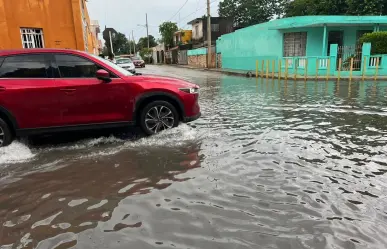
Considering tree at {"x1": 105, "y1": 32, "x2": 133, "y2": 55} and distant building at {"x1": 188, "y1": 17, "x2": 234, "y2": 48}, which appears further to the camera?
tree at {"x1": 105, "y1": 32, "x2": 133, "y2": 55}

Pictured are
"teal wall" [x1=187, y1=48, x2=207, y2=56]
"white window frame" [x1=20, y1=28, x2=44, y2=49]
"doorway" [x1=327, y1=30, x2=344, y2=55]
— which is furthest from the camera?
"teal wall" [x1=187, y1=48, x2=207, y2=56]

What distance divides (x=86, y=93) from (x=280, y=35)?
2202 centimetres

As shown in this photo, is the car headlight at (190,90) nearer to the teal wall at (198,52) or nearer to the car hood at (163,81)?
the car hood at (163,81)

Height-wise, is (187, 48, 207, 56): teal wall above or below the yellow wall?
below

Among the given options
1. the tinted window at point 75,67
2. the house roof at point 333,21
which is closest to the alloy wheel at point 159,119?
the tinted window at point 75,67

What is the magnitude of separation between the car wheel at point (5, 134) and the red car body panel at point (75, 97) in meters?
0.17

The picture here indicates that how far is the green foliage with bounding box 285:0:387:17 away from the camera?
31.9m

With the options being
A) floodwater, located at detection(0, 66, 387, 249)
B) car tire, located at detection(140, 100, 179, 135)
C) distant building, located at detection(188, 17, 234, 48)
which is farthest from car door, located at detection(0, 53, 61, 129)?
distant building, located at detection(188, 17, 234, 48)

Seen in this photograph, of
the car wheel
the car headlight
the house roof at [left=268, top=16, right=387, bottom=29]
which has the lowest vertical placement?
the car wheel

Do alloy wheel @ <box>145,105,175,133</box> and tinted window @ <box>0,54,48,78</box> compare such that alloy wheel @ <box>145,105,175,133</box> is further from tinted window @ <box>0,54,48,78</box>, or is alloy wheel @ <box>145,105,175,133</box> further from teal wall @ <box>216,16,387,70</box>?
teal wall @ <box>216,16,387,70</box>

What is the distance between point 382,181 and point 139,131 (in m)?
4.46

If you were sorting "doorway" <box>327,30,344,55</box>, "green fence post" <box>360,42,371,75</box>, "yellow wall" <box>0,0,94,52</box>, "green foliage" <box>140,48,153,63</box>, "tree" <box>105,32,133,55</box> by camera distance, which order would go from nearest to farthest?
1. "yellow wall" <box>0,0,94,52</box>
2. "green fence post" <box>360,42,371,75</box>
3. "doorway" <box>327,30,344,55</box>
4. "green foliage" <box>140,48,153,63</box>
5. "tree" <box>105,32,133,55</box>

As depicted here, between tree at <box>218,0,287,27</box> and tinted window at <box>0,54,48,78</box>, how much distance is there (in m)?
54.1

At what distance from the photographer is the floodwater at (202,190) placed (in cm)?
307
